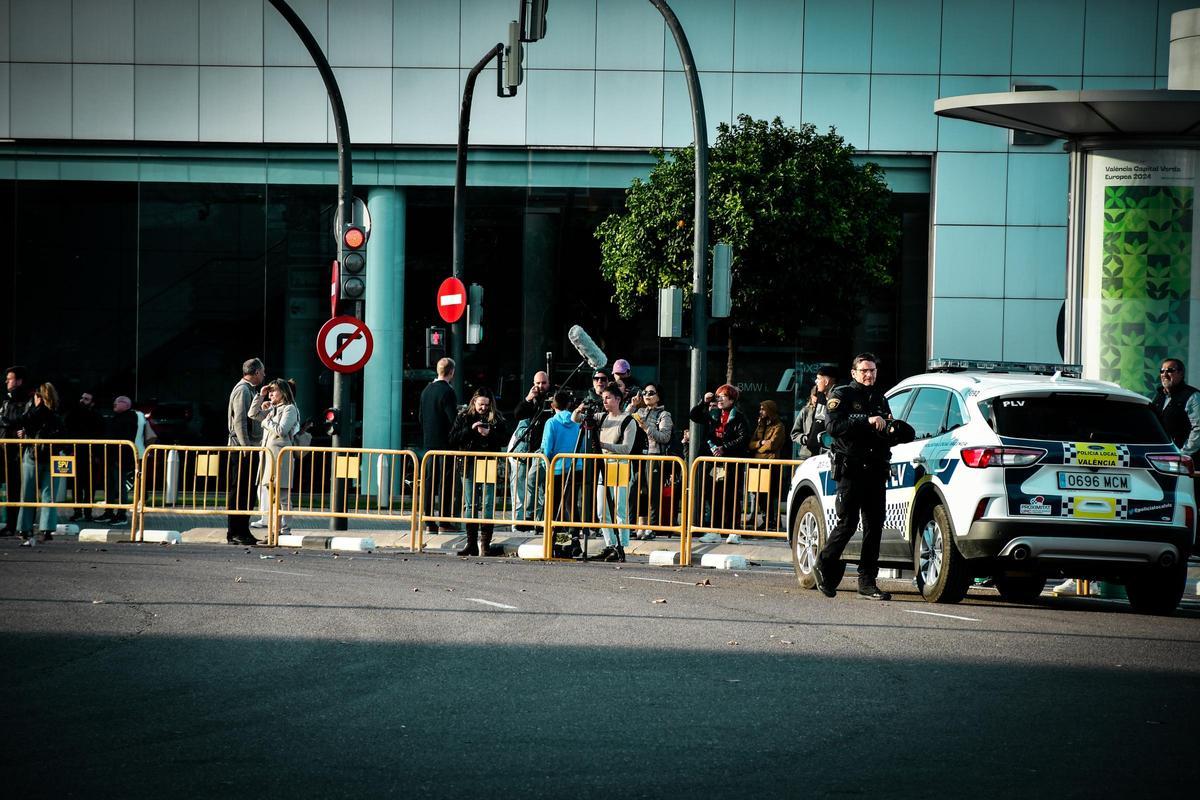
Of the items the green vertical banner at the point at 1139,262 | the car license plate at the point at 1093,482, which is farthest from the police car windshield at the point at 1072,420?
the green vertical banner at the point at 1139,262

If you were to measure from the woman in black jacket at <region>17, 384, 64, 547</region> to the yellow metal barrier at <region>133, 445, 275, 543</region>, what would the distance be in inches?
40.2

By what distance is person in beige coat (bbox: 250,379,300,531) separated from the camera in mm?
17781

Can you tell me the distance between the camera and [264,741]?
21.0 feet

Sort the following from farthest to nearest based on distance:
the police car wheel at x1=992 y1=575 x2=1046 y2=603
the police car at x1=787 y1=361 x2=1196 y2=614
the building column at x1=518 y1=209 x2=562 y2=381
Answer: the building column at x1=518 y1=209 x2=562 y2=381 → the police car wheel at x1=992 y1=575 x2=1046 y2=603 → the police car at x1=787 y1=361 x2=1196 y2=614

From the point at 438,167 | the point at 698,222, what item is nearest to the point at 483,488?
the point at 698,222

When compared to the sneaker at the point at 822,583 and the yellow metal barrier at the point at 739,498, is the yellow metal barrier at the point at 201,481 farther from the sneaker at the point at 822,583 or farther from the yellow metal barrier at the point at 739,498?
the sneaker at the point at 822,583

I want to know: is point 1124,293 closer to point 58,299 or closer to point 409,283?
point 409,283

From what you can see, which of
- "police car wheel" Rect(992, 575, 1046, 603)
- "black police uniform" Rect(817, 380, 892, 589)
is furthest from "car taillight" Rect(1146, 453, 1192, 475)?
"police car wheel" Rect(992, 575, 1046, 603)

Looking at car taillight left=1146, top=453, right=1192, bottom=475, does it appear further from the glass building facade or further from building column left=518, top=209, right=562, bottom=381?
building column left=518, top=209, right=562, bottom=381

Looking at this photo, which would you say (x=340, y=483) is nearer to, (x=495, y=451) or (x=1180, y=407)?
(x=495, y=451)

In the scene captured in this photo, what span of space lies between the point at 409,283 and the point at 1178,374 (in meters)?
15.4

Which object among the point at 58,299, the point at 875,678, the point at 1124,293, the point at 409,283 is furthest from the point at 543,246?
the point at 875,678

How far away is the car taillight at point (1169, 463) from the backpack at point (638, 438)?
7.04 m

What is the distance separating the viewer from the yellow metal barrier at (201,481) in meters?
17.7
